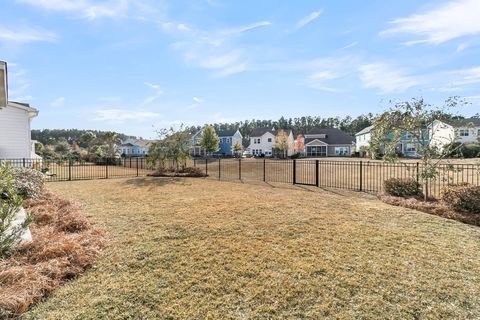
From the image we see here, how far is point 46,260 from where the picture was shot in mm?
3803

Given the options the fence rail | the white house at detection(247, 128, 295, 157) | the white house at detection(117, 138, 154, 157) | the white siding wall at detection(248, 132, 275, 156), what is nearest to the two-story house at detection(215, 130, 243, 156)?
the white house at detection(247, 128, 295, 157)

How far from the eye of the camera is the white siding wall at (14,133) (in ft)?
47.1

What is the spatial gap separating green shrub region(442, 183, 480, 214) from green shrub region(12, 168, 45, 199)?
11174 millimetres

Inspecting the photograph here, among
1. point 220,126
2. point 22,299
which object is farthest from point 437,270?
point 220,126

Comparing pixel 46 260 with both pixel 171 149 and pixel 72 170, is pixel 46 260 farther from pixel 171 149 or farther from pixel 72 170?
pixel 72 170

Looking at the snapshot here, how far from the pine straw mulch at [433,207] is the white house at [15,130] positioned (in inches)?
705

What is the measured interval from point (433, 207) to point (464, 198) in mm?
705

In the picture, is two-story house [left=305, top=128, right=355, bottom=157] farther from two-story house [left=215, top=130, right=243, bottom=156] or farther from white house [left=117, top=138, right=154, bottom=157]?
white house [left=117, top=138, right=154, bottom=157]

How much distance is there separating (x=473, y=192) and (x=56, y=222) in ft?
31.9

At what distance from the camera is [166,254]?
4.17 meters

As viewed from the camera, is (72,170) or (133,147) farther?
(133,147)

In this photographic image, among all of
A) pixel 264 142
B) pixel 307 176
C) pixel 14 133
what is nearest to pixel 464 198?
pixel 307 176

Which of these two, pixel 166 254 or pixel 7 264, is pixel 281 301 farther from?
pixel 7 264

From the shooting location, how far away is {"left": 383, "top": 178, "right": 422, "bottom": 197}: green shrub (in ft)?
28.3
